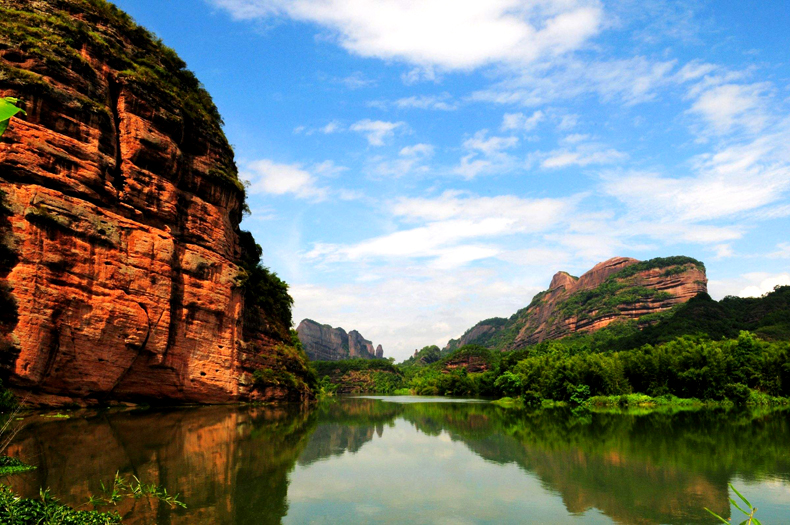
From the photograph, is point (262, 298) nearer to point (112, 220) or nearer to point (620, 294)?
point (112, 220)

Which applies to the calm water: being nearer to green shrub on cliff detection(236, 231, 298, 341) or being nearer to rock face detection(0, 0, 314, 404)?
rock face detection(0, 0, 314, 404)

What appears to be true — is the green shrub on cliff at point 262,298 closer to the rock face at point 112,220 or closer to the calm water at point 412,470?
the rock face at point 112,220

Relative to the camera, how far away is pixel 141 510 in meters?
9.37

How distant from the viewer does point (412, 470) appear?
1572cm

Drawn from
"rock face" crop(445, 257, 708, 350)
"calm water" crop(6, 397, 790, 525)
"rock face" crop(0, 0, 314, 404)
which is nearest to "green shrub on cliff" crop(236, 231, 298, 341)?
"rock face" crop(0, 0, 314, 404)

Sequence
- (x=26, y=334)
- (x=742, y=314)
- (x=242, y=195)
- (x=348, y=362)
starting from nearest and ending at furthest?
(x=26, y=334) < (x=242, y=195) < (x=742, y=314) < (x=348, y=362)

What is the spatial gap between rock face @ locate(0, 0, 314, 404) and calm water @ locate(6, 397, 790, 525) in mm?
3917

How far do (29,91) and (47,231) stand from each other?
22.7 ft

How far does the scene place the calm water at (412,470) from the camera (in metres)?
10.2

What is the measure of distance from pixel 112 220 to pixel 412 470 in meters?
21.3

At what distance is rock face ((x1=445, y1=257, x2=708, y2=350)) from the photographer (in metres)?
131

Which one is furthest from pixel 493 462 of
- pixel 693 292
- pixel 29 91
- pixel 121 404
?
pixel 693 292

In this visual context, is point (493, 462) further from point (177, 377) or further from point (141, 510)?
point (177, 377)

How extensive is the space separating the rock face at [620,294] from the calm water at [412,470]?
382 feet
